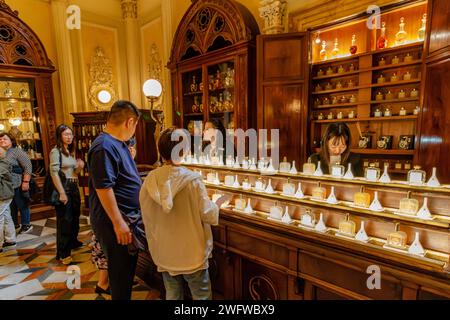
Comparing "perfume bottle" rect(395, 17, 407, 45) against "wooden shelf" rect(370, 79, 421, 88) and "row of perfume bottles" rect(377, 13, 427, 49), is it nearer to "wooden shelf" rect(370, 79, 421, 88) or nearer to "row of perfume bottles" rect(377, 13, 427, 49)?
"row of perfume bottles" rect(377, 13, 427, 49)

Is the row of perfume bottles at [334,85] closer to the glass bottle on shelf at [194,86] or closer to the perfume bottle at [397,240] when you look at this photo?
the glass bottle on shelf at [194,86]

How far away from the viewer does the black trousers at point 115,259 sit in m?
1.63

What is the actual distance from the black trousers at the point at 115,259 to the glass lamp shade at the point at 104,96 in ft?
14.6

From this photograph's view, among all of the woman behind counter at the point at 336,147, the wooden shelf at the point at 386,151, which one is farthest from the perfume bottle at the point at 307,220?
the wooden shelf at the point at 386,151

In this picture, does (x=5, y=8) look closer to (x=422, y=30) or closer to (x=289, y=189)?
(x=289, y=189)

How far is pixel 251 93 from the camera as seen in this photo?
353 cm

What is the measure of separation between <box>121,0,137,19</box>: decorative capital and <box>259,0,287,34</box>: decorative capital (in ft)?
10.9

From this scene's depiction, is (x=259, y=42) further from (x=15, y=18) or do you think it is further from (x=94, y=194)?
(x=15, y=18)

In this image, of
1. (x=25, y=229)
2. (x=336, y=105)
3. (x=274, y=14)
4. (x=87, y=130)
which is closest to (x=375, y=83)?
(x=336, y=105)

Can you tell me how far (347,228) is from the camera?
4.66 ft

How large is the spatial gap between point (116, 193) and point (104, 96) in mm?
4484
